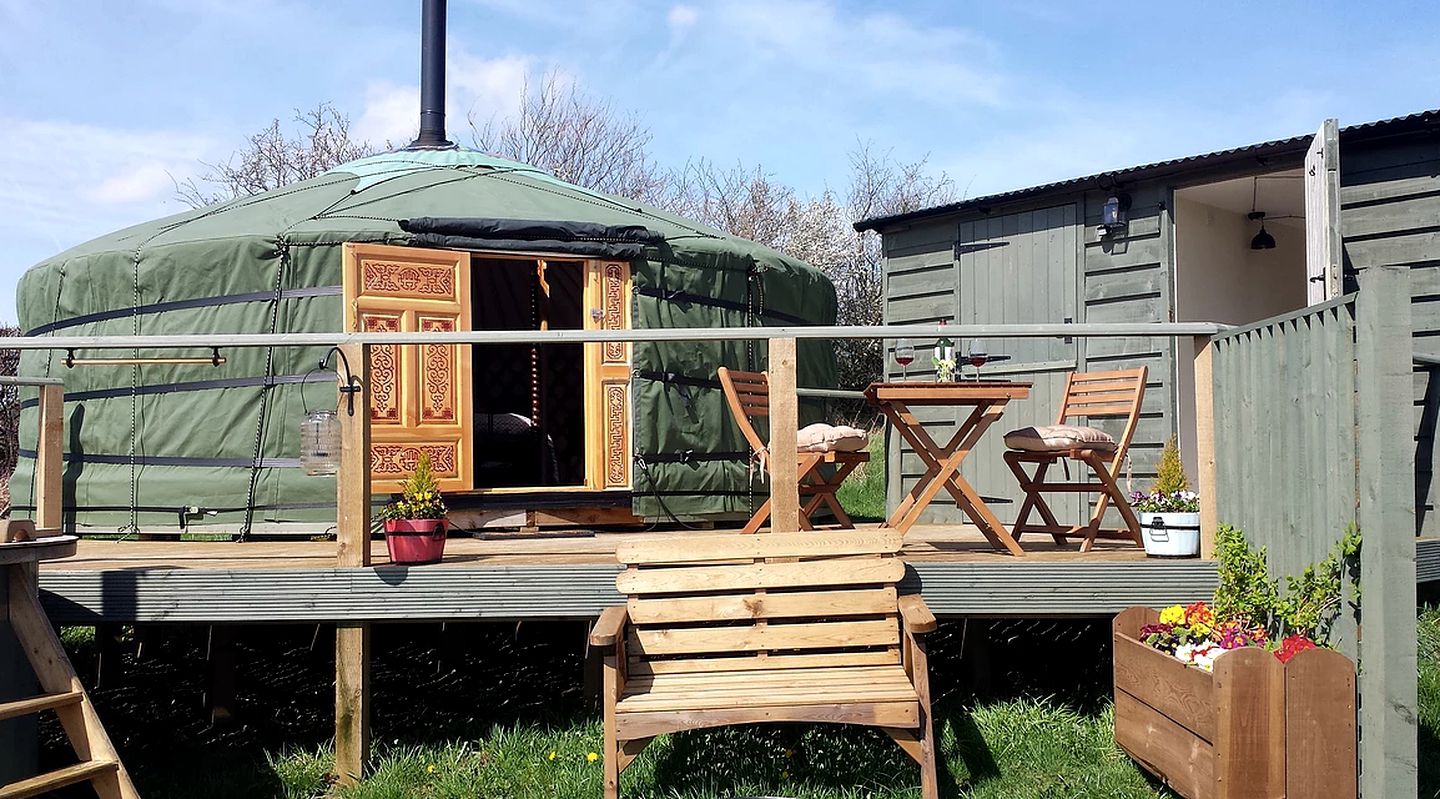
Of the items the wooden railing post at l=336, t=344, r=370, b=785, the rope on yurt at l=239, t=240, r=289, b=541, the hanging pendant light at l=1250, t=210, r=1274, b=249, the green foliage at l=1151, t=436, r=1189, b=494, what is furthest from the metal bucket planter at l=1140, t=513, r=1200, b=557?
the hanging pendant light at l=1250, t=210, r=1274, b=249

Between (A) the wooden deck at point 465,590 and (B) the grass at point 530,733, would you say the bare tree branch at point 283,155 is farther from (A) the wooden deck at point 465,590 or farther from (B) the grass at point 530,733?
(A) the wooden deck at point 465,590

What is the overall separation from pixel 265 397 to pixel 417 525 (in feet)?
6.39

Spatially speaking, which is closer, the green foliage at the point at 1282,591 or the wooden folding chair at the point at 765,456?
the green foliage at the point at 1282,591

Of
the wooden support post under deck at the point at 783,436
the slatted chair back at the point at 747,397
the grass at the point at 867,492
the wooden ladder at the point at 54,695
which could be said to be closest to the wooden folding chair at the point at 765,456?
the slatted chair back at the point at 747,397

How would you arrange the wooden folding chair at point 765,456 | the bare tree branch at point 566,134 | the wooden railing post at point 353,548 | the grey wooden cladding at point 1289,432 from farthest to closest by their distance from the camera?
the bare tree branch at point 566,134 → the wooden folding chair at point 765,456 → the wooden railing post at point 353,548 → the grey wooden cladding at point 1289,432

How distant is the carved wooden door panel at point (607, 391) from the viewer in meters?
5.48

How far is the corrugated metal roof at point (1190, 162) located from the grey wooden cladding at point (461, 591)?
260 cm

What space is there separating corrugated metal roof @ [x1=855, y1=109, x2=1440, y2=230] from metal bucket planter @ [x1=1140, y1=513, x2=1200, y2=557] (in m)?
2.49

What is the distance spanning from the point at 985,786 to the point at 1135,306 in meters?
3.50

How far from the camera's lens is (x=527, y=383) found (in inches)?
301

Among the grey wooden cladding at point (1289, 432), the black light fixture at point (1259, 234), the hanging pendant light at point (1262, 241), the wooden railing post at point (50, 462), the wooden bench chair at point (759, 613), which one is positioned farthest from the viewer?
the hanging pendant light at point (1262, 241)

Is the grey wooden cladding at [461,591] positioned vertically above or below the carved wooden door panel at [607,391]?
below

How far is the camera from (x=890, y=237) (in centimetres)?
725

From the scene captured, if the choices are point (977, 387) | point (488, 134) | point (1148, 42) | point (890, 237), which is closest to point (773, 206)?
point (488, 134)
